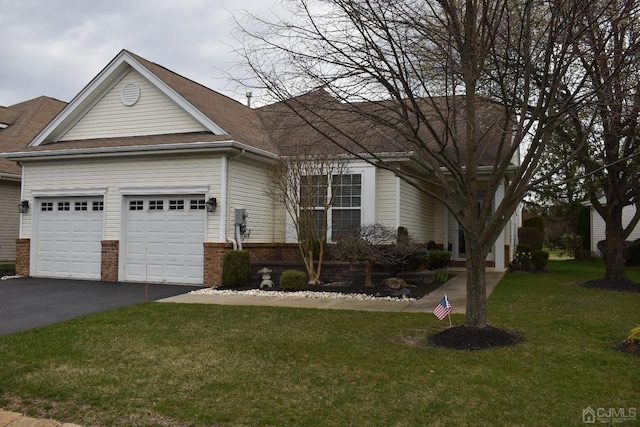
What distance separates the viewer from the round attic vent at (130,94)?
50.1 feet

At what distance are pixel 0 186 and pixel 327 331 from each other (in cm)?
1592

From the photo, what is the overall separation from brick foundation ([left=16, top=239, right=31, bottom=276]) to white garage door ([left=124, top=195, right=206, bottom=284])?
11.3ft

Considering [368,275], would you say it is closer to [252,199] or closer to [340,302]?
[340,302]

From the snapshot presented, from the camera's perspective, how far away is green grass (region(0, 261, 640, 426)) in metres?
4.73

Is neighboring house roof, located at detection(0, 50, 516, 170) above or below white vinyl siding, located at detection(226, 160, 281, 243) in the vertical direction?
above

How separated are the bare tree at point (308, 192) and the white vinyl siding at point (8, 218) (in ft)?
36.6

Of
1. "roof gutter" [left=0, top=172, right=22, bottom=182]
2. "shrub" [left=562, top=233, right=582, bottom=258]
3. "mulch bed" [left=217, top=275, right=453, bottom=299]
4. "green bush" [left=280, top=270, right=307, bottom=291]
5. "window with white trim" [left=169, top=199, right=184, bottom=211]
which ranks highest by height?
"roof gutter" [left=0, top=172, right=22, bottom=182]

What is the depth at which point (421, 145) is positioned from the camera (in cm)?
724

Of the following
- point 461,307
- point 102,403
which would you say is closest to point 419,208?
point 461,307

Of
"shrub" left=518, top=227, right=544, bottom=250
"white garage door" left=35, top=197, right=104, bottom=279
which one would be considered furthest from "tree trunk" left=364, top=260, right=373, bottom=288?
"shrub" left=518, top=227, right=544, bottom=250

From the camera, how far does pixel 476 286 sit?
742 centimetres

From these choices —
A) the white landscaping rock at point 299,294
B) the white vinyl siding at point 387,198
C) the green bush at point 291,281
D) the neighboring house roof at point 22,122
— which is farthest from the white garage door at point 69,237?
the white vinyl siding at point 387,198

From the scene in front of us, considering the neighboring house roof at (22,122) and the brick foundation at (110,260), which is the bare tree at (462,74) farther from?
the neighboring house roof at (22,122)

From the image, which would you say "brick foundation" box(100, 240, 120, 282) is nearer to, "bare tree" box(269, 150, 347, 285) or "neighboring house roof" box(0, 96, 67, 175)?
"bare tree" box(269, 150, 347, 285)
